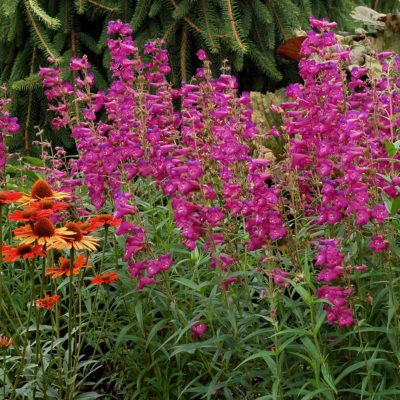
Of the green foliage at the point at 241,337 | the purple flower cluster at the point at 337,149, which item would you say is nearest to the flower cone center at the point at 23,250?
the green foliage at the point at 241,337

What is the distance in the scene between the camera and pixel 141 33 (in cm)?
702

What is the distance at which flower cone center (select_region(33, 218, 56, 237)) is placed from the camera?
3.05 m

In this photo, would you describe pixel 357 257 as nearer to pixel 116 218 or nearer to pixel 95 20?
pixel 116 218

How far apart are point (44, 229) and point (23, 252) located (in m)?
0.24

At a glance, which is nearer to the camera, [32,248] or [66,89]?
[32,248]

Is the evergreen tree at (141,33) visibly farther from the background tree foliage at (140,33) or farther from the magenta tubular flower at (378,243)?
the magenta tubular flower at (378,243)

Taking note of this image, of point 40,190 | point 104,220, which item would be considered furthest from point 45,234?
point 104,220

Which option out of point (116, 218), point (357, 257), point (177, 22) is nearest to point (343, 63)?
point (357, 257)

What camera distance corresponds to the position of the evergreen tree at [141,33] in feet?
21.9

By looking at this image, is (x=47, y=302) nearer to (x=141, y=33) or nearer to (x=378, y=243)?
(x=378, y=243)

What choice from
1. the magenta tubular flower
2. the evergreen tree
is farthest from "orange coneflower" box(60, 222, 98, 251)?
the evergreen tree

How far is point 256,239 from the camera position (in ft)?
10.4

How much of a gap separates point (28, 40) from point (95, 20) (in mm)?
627

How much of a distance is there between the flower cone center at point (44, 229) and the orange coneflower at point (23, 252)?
90 millimetres
